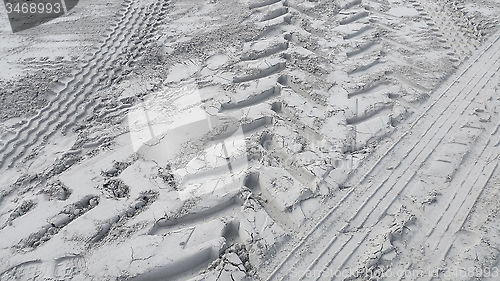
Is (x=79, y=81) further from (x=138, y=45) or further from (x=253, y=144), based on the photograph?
(x=253, y=144)

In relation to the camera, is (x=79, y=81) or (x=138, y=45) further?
(x=138, y=45)

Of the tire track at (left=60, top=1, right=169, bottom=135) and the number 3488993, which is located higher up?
the number 3488993

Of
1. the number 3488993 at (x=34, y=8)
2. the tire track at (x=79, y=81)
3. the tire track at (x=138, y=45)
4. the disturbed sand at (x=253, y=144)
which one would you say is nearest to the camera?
the disturbed sand at (x=253, y=144)

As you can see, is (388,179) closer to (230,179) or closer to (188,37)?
(230,179)

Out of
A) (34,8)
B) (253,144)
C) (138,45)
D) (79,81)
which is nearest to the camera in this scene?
(253,144)

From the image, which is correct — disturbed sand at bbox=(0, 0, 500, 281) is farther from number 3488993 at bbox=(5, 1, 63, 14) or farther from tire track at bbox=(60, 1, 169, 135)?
number 3488993 at bbox=(5, 1, 63, 14)

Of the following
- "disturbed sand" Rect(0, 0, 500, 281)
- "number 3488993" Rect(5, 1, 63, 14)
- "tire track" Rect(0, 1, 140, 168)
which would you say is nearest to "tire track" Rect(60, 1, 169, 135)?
"disturbed sand" Rect(0, 0, 500, 281)

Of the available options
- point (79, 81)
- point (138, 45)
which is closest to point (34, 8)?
point (138, 45)

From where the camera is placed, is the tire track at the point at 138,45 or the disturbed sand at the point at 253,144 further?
the tire track at the point at 138,45

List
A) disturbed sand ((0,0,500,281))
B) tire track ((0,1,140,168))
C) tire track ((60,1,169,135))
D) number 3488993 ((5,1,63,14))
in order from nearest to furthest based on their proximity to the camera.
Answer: disturbed sand ((0,0,500,281)), tire track ((0,1,140,168)), tire track ((60,1,169,135)), number 3488993 ((5,1,63,14))

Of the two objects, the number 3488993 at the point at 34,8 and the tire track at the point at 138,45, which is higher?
the number 3488993 at the point at 34,8

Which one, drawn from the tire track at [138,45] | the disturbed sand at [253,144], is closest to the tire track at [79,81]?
the disturbed sand at [253,144]

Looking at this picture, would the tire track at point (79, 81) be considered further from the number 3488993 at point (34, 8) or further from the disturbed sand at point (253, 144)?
the number 3488993 at point (34, 8)
